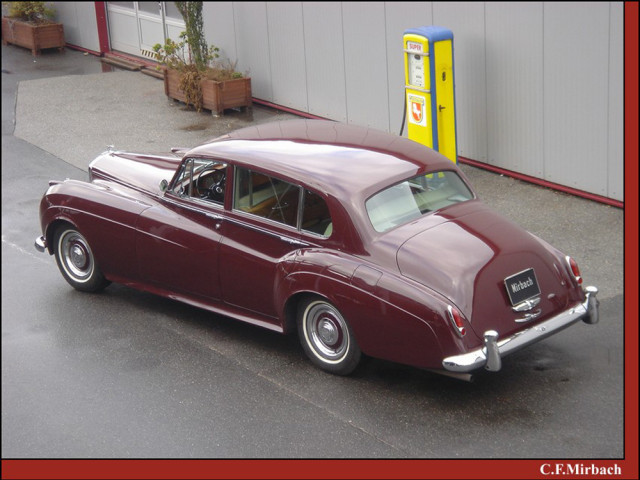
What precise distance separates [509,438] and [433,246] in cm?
137

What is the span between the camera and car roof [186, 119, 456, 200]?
6824 millimetres

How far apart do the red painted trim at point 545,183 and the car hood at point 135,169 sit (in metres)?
4.23

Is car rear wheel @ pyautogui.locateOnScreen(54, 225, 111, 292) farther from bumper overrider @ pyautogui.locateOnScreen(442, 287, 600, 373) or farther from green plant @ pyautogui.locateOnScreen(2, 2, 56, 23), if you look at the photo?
green plant @ pyautogui.locateOnScreen(2, 2, 56, 23)

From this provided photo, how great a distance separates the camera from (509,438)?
5.93 metres

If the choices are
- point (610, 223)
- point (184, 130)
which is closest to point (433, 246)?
point (610, 223)

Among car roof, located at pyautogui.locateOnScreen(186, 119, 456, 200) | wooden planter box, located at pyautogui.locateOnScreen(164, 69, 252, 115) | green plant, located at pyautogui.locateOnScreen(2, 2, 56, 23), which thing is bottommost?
wooden planter box, located at pyautogui.locateOnScreen(164, 69, 252, 115)

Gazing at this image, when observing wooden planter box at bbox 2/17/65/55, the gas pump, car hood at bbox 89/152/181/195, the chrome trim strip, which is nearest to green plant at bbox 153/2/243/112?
the gas pump

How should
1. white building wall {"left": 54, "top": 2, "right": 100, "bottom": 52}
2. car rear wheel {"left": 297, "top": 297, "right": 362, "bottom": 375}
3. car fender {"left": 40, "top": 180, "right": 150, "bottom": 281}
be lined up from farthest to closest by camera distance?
white building wall {"left": 54, "top": 2, "right": 100, "bottom": 52}
car fender {"left": 40, "top": 180, "right": 150, "bottom": 281}
car rear wheel {"left": 297, "top": 297, "right": 362, "bottom": 375}

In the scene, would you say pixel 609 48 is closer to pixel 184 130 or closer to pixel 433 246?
pixel 433 246

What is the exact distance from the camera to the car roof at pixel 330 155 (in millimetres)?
6824

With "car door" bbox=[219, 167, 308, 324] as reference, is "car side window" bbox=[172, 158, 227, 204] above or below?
above

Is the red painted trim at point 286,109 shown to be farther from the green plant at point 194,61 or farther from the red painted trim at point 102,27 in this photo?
the red painted trim at point 102,27

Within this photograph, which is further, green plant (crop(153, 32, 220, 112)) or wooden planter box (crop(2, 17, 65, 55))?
wooden planter box (crop(2, 17, 65, 55))

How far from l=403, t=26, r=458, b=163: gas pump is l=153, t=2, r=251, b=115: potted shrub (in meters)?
4.29
